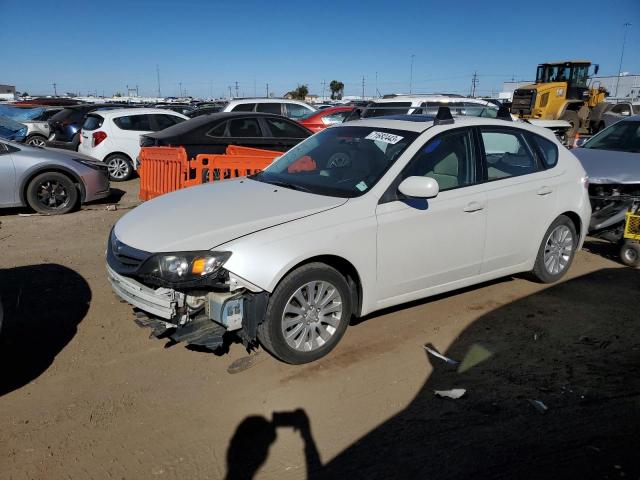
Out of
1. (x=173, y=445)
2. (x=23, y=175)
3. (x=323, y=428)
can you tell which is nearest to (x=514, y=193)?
(x=323, y=428)

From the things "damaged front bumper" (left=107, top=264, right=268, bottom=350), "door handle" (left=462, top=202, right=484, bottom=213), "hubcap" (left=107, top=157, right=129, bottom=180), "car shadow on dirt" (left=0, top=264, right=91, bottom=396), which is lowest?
"car shadow on dirt" (left=0, top=264, right=91, bottom=396)

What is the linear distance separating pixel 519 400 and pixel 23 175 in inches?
308

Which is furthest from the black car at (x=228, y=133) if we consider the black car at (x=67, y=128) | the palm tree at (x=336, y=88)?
the palm tree at (x=336, y=88)

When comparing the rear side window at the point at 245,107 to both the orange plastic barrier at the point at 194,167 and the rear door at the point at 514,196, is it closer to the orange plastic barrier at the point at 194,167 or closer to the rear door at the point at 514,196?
the orange plastic barrier at the point at 194,167

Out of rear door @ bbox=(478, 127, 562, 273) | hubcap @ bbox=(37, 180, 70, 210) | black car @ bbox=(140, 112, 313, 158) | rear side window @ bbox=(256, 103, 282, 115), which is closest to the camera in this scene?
rear door @ bbox=(478, 127, 562, 273)

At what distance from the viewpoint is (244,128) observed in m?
9.73

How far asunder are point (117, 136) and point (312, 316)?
9570 millimetres

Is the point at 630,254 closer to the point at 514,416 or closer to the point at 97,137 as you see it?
the point at 514,416

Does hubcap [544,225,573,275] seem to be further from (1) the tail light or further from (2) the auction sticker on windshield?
(1) the tail light

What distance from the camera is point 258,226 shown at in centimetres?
362

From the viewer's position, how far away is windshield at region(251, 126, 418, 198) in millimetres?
4230

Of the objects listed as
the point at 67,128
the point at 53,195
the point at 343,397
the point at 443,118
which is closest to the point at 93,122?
the point at 67,128

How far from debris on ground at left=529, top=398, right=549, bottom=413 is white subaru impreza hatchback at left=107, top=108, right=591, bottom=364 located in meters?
1.24

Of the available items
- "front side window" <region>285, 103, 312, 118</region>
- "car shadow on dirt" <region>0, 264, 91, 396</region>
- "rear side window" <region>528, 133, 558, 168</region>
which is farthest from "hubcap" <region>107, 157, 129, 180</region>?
"rear side window" <region>528, 133, 558, 168</region>
